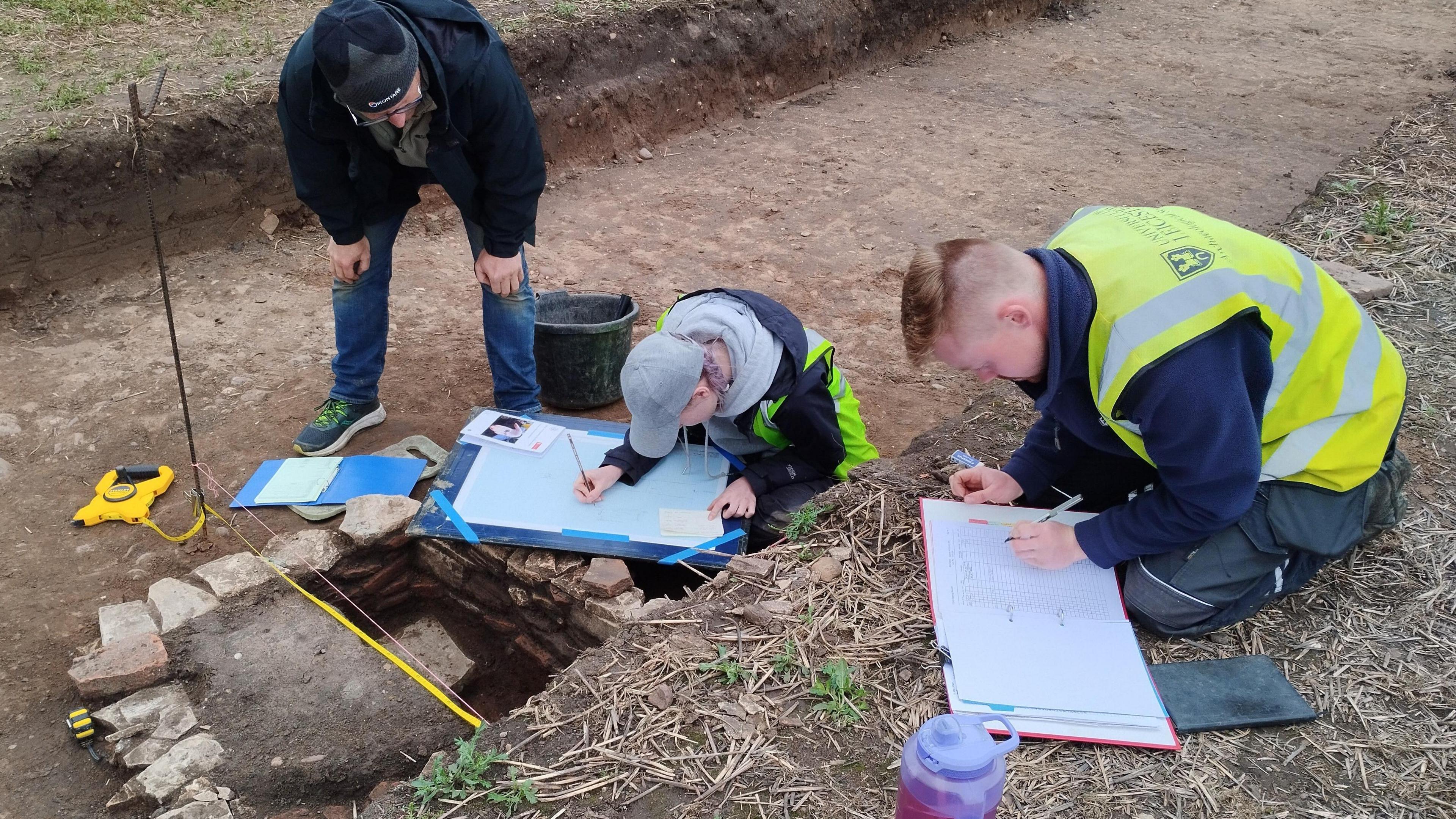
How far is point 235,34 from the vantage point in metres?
6.05

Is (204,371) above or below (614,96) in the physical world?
below

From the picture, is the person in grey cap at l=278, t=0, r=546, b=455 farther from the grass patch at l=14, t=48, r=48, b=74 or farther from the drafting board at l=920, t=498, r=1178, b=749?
the grass patch at l=14, t=48, r=48, b=74

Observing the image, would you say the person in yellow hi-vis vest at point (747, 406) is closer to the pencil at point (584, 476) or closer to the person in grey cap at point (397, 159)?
the pencil at point (584, 476)

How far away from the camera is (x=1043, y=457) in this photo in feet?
9.02

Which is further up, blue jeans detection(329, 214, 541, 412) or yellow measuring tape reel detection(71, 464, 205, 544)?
blue jeans detection(329, 214, 541, 412)

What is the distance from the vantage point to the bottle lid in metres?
1.68

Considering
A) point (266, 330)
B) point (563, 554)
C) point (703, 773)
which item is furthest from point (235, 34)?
point (703, 773)

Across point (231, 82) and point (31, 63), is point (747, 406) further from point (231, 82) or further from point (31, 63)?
point (31, 63)

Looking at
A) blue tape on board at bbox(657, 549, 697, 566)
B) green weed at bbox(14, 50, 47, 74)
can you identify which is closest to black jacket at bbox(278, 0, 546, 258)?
blue tape on board at bbox(657, 549, 697, 566)

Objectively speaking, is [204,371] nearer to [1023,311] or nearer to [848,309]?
[848,309]

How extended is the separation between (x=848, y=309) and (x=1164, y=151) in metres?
3.79

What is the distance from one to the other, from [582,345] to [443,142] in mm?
1175

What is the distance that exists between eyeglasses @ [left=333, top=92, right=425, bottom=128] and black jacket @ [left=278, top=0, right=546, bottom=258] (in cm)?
7

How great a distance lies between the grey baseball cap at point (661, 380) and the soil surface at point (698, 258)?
47.5 inches
